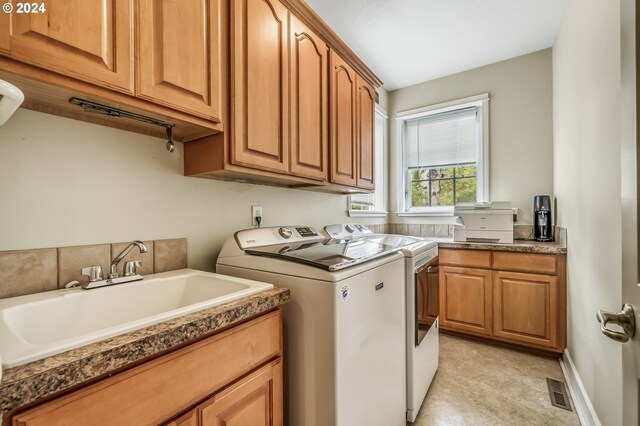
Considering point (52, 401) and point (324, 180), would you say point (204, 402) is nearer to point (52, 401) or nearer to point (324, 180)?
point (52, 401)

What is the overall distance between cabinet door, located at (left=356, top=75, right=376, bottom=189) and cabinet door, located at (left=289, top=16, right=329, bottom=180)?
0.47 meters

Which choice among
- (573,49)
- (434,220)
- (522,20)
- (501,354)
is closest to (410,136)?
(434,220)

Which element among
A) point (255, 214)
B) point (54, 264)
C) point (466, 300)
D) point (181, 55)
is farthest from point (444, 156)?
point (54, 264)

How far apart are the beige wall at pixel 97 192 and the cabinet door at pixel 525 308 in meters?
2.31

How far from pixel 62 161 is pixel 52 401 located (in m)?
0.85

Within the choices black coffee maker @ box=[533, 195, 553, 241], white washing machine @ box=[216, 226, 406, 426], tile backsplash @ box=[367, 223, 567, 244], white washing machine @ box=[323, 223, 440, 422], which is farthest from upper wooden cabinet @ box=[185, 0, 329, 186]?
black coffee maker @ box=[533, 195, 553, 241]

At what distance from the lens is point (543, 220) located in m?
2.59

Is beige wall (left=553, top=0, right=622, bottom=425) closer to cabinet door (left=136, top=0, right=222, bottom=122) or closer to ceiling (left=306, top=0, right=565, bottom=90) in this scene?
ceiling (left=306, top=0, right=565, bottom=90)

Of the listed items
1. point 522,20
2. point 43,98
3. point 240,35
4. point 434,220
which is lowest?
point 434,220

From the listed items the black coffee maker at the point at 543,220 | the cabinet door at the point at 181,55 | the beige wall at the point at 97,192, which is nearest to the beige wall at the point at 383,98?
the black coffee maker at the point at 543,220

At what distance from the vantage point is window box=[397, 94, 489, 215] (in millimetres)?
3117

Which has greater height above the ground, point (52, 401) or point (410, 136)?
point (410, 136)

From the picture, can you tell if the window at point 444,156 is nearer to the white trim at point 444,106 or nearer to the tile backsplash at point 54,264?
the white trim at point 444,106

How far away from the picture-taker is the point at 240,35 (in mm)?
1245
